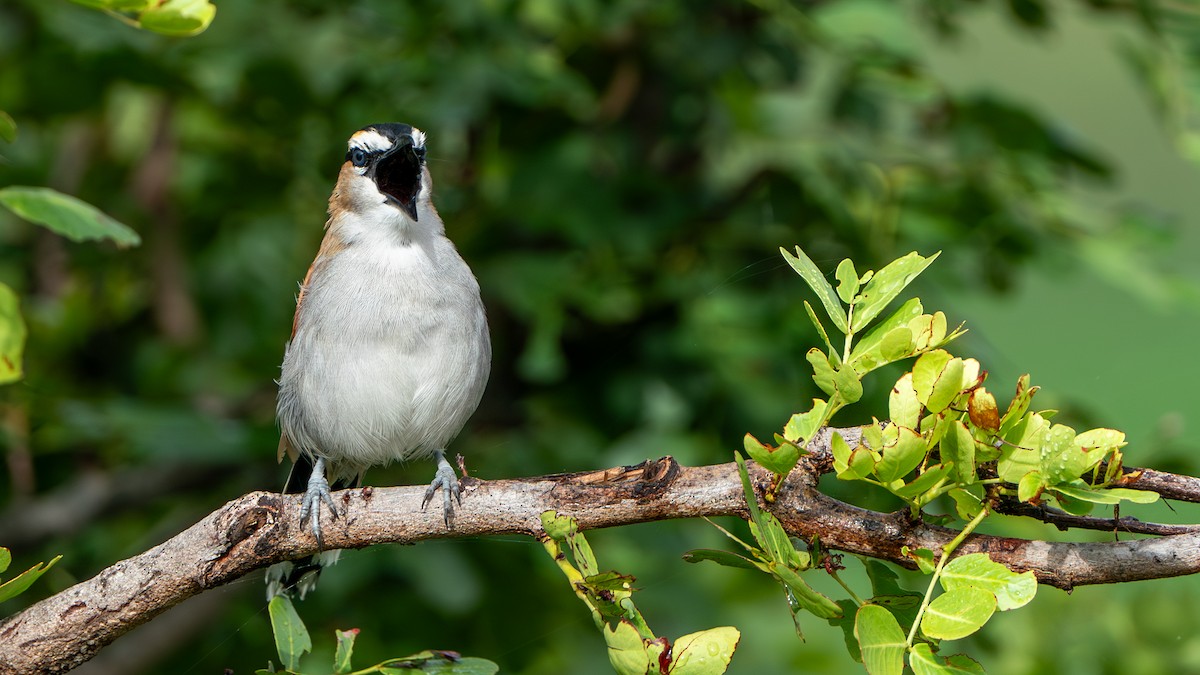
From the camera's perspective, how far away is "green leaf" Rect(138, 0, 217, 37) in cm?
213

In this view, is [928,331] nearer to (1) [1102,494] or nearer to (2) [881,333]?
(2) [881,333]

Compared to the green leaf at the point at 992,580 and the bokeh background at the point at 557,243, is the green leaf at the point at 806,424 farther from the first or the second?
the bokeh background at the point at 557,243

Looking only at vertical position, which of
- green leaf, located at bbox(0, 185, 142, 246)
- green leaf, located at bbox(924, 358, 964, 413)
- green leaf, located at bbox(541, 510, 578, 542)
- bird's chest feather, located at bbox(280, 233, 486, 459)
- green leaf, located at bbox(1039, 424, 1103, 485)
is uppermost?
green leaf, located at bbox(0, 185, 142, 246)

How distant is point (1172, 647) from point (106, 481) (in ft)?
12.7

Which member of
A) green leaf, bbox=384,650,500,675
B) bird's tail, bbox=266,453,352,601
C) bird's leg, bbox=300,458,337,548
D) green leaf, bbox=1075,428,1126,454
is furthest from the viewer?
bird's tail, bbox=266,453,352,601

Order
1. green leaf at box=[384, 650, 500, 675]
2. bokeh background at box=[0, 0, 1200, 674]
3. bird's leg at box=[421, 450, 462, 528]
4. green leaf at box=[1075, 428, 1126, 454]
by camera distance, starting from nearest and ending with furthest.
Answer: green leaf at box=[1075, 428, 1126, 454] < green leaf at box=[384, 650, 500, 675] < bird's leg at box=[421, 450, 462, 528] < bokeh background at box=[0, 0, 1200, 674]

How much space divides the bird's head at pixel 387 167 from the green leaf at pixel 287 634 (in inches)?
69.5

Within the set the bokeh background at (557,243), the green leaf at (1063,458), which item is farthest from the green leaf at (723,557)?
the bokeh background at (557,243)

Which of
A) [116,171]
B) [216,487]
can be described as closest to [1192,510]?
[216,487]

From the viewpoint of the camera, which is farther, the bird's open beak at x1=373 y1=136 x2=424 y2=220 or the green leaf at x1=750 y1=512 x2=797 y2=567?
the bird's open beak at x1=373 y1=136 x2=424 y2=220

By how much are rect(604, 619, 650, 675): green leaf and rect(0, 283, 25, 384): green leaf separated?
1050mm

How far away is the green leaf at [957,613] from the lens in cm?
174

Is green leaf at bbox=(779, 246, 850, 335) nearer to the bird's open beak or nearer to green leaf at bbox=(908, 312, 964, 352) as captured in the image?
green leaf at bbox=(908, 312, 964, 352)

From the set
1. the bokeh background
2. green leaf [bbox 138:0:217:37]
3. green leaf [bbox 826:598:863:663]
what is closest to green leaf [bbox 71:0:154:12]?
green leaf [bbox 138:0:217:37]
